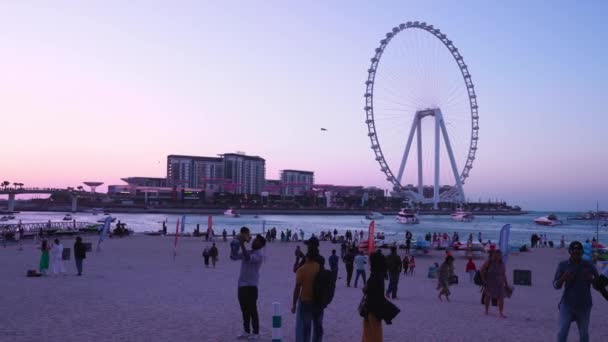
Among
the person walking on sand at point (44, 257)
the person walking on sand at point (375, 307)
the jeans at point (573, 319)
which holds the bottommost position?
the person walking on sand at point (44, 257)

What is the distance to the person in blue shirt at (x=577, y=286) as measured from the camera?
666 cm

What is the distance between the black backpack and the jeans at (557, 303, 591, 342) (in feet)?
8.75

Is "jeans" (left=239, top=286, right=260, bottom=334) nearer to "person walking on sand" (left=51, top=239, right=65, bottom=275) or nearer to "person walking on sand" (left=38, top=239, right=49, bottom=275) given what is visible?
"person walking on sand" (left=51, top=239, right=65, bottom=275)

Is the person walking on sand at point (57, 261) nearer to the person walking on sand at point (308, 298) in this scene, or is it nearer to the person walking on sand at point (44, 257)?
the person walking on sand at point (44, 257)

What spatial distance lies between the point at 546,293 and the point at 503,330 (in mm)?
7380

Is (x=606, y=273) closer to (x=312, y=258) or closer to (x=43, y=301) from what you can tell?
(x=312, y=258)

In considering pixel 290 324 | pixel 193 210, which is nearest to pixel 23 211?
pixel 193 210

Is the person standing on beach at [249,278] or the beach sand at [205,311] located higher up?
the person standing on beach at [249,278]

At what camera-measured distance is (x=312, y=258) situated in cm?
695

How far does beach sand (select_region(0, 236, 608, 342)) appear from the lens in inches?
351

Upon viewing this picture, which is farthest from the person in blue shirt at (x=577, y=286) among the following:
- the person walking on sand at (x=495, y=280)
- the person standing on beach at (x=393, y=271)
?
the person standing on beach at (x=393, y=271)

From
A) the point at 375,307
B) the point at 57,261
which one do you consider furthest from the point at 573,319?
the point at 57,261

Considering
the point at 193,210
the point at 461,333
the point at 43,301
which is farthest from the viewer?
the point at 193,210

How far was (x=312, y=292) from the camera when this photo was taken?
6.80 metres
